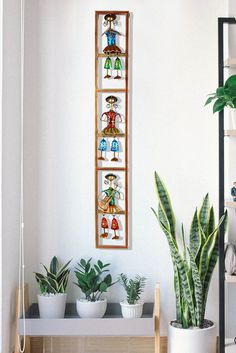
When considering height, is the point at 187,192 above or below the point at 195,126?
below

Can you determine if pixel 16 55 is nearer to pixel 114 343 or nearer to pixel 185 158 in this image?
pixel 185 158

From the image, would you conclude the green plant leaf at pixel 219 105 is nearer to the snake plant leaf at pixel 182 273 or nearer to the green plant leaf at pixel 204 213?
the green plant leaf at pixel 204 213

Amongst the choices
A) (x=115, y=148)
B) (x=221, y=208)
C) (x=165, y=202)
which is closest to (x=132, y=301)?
(x=165, y=202)

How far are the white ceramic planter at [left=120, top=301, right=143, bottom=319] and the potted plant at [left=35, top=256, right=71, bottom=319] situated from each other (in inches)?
12.8

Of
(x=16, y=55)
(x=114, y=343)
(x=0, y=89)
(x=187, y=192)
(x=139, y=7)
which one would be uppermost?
(x=139, y=7)

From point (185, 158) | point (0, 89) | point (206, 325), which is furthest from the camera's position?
point (185, 158)

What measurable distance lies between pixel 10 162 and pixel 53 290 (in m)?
0.72

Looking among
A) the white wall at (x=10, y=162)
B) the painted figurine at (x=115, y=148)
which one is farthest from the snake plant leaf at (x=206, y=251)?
the white wall at (x=10, y=162)

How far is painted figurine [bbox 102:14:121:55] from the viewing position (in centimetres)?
304

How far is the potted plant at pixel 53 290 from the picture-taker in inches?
113

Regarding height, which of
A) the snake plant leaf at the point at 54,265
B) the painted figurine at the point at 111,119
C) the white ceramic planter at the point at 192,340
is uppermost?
the painted figurine at the point at 111,119

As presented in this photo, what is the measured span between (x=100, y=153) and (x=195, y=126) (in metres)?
0.56

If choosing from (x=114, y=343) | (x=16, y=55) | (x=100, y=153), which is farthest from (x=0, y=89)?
(x=114, y=343)

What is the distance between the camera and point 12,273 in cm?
292
